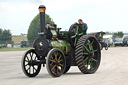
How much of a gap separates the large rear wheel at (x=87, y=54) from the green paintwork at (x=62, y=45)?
41 cm

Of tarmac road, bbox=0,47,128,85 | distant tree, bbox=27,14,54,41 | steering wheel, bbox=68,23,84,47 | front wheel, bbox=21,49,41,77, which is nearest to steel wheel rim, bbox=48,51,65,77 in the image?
tarmac road, bbox=0,47,128,85

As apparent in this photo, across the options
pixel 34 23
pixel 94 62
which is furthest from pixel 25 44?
pixel 94 62

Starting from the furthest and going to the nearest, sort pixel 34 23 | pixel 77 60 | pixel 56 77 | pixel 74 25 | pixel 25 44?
1. pixel 34 23
2. pixel 25 44
3. pixel 74 25
4. pixel 77 60
5. pixel 56 77

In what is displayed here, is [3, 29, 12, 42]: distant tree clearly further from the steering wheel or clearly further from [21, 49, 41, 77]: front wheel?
[21, 49, 41, 77]: front wheel

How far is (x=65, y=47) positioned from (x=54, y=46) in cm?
66

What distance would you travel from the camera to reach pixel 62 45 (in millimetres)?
10680

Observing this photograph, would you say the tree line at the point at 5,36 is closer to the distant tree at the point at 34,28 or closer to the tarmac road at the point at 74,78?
the distant tree at the point at 34,28

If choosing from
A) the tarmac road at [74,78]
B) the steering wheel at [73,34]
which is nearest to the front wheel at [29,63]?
the tarmac road at [74,78]

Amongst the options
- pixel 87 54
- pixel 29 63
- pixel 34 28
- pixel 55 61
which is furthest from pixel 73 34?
pixel 34 28

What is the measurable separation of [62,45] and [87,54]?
1016 mm

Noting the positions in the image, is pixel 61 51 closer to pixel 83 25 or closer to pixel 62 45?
pixel 62 45

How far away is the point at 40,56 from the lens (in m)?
10.7

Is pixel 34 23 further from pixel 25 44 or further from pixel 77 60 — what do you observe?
pixel 77 60

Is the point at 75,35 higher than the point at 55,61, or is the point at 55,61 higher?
the point at 75,35
